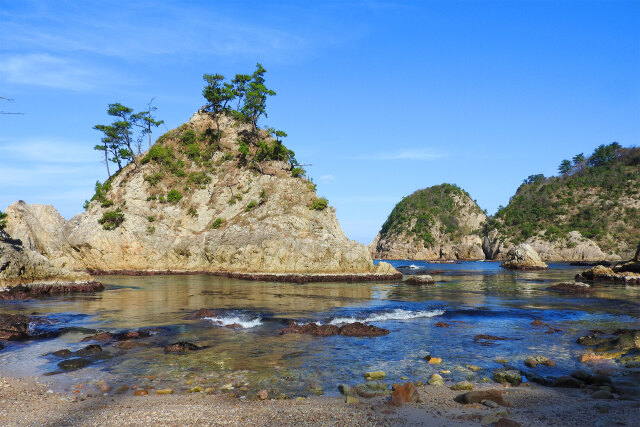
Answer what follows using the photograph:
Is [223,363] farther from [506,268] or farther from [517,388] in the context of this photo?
[506,268]

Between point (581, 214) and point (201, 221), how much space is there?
10881cm

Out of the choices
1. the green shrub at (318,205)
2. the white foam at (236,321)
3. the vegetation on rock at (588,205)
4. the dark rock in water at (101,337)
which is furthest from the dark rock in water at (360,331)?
the vegetation on rock at (588,205)

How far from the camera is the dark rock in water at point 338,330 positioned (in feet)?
59.3

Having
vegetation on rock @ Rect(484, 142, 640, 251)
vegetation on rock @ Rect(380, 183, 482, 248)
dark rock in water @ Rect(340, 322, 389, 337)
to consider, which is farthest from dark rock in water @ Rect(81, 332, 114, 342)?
vegetation on rock @ Rect(380, 183, 482, 248)

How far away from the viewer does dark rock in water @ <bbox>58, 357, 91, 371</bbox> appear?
497 inches

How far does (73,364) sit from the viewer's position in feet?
42.5

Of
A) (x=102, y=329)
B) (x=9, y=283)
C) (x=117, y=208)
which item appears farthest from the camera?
(x=117, y=208)

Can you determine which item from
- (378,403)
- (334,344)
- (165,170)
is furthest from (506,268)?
(378,403)

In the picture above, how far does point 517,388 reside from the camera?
35.1 feet

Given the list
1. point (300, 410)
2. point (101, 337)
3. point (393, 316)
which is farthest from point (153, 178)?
point (300, 410)

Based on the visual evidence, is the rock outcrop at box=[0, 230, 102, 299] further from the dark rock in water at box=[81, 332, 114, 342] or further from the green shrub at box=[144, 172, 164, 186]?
the green shrub at box=[144, 172, 164, 186]

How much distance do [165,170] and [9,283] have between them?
44.9m

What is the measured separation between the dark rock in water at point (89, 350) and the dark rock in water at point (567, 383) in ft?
48.7

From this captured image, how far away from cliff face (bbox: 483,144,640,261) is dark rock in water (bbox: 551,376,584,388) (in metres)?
113
